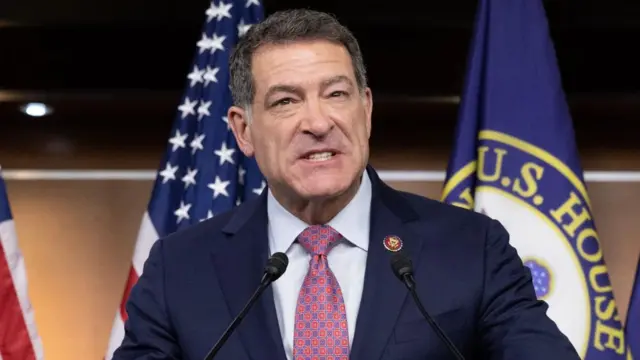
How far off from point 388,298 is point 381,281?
41 millimetres

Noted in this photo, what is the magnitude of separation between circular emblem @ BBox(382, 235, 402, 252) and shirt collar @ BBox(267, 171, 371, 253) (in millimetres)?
75

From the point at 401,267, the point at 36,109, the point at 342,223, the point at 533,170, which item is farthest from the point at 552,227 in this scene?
the point at 36,109

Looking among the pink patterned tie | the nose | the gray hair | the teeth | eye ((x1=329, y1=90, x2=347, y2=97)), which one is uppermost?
the gray hair

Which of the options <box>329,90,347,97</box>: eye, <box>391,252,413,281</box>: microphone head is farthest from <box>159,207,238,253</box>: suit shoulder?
<box>391,252,413,281</box>: microphone head

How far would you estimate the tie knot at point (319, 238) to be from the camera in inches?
65.7

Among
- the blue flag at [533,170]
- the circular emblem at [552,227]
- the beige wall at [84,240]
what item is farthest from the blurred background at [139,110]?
the circular emblem at [552,227]

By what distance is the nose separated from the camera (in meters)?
1.61

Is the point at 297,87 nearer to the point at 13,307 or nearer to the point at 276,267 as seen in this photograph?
the point at 276,267

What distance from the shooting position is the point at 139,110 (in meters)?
3.28

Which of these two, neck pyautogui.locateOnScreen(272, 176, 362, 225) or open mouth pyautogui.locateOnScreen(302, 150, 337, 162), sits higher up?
open mouth pyautogui.locateOnScreen(302, 150, 337, 162)

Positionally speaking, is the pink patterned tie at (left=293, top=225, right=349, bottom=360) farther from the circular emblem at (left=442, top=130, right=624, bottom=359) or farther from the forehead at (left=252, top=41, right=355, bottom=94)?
the circular emblem at (left=442, top=130, right=624, bottom=359)

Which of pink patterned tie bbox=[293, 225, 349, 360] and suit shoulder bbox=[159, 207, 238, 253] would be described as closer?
pink patterned tie bbox=[293, 225, 349, 360]

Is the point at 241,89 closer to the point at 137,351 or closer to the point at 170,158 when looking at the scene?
the point at 137,351

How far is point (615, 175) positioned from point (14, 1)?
2295 millimetres
